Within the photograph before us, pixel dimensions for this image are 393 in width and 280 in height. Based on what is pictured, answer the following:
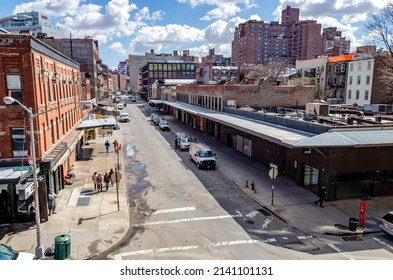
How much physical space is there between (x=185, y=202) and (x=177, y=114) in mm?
57252

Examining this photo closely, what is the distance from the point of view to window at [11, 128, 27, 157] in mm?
18641

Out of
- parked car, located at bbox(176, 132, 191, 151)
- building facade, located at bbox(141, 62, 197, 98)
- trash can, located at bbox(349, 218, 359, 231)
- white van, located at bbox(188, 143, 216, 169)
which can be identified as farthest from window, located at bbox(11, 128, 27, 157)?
A: building facade, located at bbox(141, 62, 197, 98)

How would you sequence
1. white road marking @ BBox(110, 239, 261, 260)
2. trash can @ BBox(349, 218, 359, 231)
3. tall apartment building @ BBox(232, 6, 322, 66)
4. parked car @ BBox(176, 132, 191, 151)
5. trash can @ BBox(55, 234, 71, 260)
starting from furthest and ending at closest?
tall apartment building @ BBox(232, 6, 322, 66) < parked car @ BBox(176, 132, 191, 151) < trash can @ BBox(349, 218, 359, 231) < white road marking @ BBox(110, 239, 261, 260) < trash can @ BBox(55, 234, 71, 260)

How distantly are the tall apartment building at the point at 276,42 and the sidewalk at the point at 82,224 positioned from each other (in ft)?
582

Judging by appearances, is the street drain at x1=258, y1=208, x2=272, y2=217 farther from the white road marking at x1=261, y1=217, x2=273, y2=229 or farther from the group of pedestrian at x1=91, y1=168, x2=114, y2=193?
the group of pedestrian at x1=91, y1=168, x2=114, y2=193

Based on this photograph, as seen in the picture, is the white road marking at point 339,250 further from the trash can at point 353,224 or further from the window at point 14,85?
the window at point 14,85

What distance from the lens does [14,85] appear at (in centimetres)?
1811

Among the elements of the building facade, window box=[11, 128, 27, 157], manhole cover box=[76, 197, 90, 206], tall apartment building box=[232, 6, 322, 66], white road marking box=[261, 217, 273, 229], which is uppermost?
tall apartment building box=[232, 6, 322, 66]

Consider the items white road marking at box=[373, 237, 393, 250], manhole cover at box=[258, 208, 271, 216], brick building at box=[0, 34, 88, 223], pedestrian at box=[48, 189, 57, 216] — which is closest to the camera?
white road marking at box=[373, 237, 393, 250]

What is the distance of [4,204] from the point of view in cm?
1792

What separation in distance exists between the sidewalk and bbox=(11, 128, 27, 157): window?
13.2 feet

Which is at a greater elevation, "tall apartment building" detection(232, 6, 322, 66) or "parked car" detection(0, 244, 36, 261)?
"tall apartment building" detection(232, 6, 322, 66)

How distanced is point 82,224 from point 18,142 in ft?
20.3

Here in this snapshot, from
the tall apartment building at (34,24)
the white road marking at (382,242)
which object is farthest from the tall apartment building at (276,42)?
the white road marking at (382,242)
